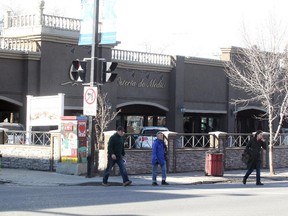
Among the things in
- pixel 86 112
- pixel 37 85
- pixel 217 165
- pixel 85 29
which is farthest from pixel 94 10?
pixel 37 85

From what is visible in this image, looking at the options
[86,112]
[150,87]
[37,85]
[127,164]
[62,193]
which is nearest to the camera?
[62,193]

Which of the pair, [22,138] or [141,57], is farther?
[141,57]

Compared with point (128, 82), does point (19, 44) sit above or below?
above

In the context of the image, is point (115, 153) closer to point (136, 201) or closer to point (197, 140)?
point (136, 201)

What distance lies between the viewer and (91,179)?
851 inches

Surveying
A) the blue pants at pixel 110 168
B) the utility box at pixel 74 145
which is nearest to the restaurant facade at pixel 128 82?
the utility box at pixel 74 145

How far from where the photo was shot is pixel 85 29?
22453 millimetres

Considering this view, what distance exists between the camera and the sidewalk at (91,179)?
20.5 meters

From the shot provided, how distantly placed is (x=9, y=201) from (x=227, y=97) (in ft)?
108

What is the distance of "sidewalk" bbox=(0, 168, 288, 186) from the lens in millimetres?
20531

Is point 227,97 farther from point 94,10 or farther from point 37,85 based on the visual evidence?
point 94,10

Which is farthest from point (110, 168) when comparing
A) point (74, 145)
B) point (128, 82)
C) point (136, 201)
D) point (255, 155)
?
point (128, 82)

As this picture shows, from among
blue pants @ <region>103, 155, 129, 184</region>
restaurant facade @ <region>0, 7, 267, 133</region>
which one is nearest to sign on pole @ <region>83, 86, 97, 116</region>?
blue pants @ <region>103, 155, 129, 184</region>

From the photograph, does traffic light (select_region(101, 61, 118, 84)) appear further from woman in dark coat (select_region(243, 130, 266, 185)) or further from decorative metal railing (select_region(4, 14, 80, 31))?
decorative metal railing (select_region(4, 14, 80, 31))
